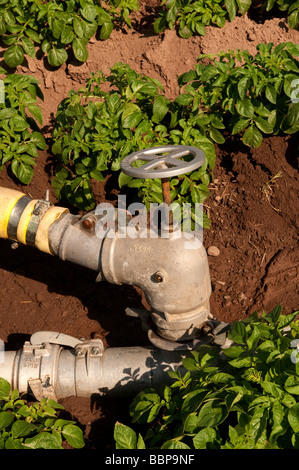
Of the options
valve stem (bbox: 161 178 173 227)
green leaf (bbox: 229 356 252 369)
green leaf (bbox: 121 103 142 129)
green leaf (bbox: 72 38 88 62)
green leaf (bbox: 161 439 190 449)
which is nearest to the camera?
green leaf (bbox: 161 439 190 449)

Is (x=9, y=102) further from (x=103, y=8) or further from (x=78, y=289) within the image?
(x=78, y=289)

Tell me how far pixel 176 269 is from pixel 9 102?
182 cm

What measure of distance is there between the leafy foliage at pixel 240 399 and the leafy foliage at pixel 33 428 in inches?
11.4

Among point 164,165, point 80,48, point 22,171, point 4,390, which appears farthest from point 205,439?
point 80,48

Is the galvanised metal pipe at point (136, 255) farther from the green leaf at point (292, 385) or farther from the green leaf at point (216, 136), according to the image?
the green leaf at point (216, 136)

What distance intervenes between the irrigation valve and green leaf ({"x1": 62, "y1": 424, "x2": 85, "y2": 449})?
0.62 m

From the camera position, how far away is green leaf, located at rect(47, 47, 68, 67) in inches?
154

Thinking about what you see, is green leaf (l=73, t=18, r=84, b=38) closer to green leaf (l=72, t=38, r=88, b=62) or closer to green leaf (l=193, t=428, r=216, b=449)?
green leaf (l=72, t=38, r=88, b=62)

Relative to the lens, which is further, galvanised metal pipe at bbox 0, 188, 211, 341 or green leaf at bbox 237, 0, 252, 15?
green leaf at bbox 237, 0, 252, 15

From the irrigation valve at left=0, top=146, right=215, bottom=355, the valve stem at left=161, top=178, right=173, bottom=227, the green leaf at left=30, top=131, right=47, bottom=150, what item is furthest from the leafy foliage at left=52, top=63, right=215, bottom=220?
the valve stem at left=161, top=178, right=173, bottom=227

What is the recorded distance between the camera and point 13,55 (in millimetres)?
3832

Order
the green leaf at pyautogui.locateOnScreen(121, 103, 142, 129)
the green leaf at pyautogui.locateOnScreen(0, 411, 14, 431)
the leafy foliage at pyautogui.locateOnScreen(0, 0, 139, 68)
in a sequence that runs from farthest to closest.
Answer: the leafy foliage at pyautogui.locateOnScreen(0, 0, 139, 68) < the green leaf at pyautogui.locateOnScreen(121, 103, 142, 129) < the green leaf at pyautogui.locateOnScreen(0, 411, 14, 431)

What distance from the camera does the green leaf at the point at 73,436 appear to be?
7.77ft

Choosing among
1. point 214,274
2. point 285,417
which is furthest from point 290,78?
point 285,417
